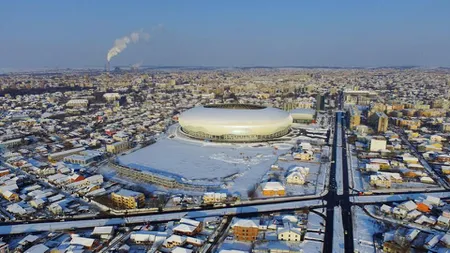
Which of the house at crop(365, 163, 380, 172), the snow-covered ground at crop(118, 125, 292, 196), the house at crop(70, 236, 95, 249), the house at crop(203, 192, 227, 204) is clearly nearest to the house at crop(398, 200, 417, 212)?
the house at crop(365, 163, 380, 172)

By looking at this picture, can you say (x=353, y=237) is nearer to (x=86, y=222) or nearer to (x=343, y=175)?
(x=343, y=175)

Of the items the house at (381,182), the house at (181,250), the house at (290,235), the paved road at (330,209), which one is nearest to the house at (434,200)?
the house at (381,182)

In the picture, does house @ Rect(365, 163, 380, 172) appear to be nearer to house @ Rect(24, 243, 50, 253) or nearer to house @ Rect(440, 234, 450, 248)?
house @ Rect(440, 234, 450, 248)

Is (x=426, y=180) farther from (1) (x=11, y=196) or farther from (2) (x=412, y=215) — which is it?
(1) (x=11, y=196)

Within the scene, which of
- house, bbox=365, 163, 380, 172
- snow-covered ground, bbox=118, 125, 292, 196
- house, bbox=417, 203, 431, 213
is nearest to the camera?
house, bbox=417, 203, 431, 213

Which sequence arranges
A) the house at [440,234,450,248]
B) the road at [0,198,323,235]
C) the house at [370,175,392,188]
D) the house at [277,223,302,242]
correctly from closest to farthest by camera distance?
the house at [440,234,450,248] < the house at [277,223,302,242] < the road at [0,198,323,235] < the house at [370,175,392,188]

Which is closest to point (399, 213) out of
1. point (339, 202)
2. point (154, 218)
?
point (339, 202)

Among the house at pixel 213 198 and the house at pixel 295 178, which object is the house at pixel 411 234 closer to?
the house at pixel 295 178

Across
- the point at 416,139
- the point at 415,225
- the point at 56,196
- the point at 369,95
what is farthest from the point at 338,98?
the point at 56,196
